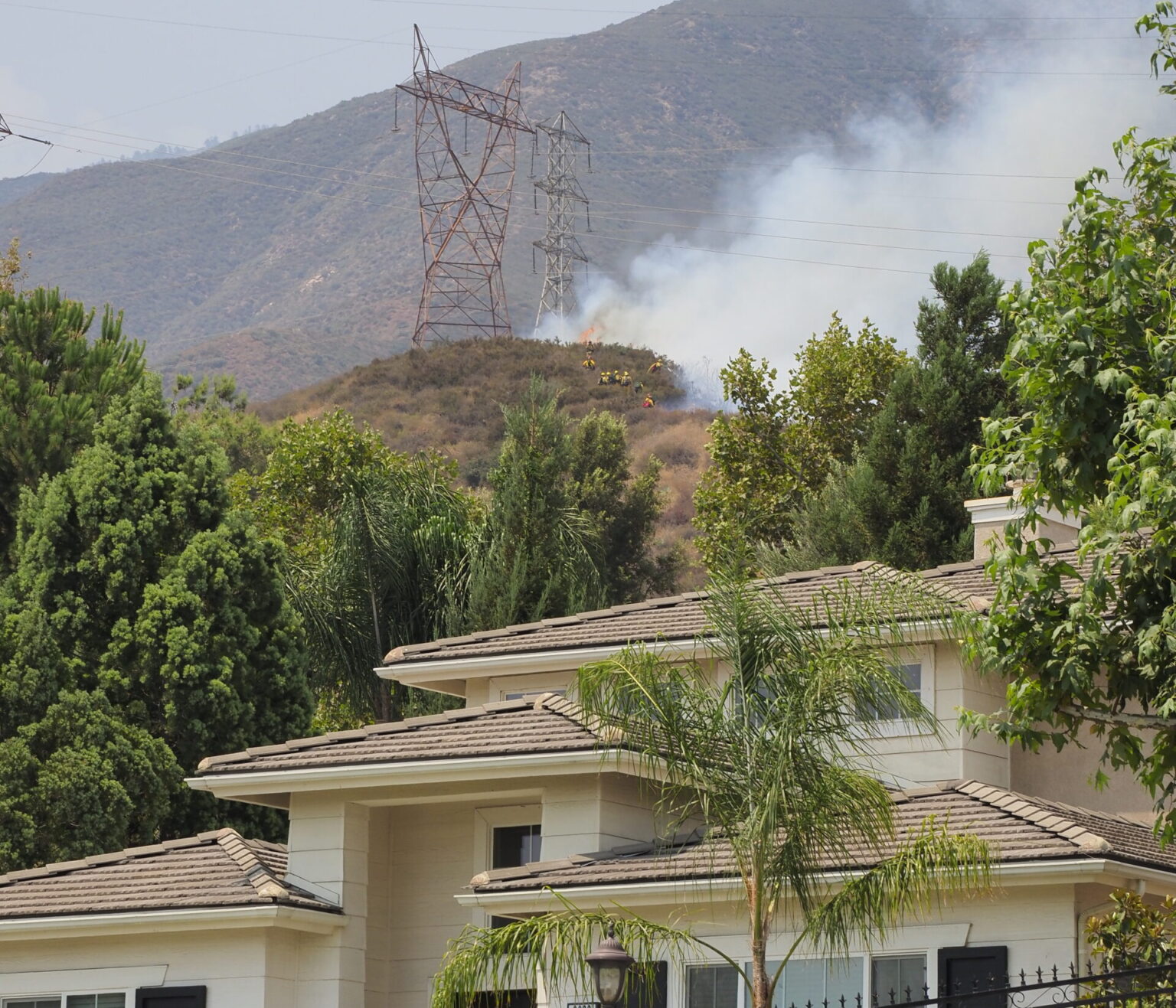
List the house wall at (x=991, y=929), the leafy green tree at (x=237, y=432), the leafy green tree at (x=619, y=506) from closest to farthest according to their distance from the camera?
the house wall at (x=991, y=929) → the leafy green tree at (x=619, y=506) → the leafy green tree at (x=237, y=432)

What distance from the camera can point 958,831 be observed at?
16.9 meters

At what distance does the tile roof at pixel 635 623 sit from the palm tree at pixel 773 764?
20.0 ft

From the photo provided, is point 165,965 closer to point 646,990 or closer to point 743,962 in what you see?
point 646,990

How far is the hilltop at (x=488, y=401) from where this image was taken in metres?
94.9

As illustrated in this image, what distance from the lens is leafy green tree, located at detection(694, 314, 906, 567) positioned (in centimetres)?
4325

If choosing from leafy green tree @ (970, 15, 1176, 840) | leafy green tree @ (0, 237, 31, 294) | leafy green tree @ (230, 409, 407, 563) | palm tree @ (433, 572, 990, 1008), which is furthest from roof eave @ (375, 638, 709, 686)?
leafy green tree @ (0, 237, 31, 294)

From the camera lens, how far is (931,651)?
789 inches

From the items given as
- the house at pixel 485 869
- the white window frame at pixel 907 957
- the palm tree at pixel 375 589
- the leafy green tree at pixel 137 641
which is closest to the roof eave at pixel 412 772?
the house at pixel 485 869

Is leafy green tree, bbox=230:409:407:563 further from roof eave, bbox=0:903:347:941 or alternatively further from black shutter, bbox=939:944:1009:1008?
black shutter, bbox=939:944:1009:1008

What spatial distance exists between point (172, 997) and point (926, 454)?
858 inches

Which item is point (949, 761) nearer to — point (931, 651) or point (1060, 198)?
point (931, 651)

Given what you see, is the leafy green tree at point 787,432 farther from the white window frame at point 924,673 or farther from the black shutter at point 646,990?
the black shutter at point 646,990

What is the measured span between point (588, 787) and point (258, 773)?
11.9ft

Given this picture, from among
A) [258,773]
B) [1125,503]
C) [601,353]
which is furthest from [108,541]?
[601,353]
